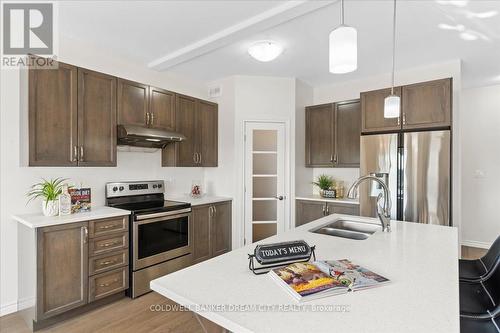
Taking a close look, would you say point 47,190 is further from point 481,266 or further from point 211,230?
point 481,266

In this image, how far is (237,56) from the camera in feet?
11.1

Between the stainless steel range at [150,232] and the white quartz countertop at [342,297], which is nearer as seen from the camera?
the white quartz countertop at [342,297]

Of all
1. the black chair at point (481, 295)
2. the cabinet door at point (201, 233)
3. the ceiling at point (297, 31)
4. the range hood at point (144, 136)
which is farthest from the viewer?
the cabinet door at point (201, 233)

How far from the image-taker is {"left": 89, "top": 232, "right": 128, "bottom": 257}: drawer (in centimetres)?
253

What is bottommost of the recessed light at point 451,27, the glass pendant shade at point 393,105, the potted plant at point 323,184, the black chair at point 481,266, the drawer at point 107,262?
the drawer at point 107,262

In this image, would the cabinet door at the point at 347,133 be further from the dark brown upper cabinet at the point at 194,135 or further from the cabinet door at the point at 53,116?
the cabinet door at the point at 53,116

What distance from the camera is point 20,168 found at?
2561mm

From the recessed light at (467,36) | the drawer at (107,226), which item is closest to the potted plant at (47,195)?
the drawer at (107,226)

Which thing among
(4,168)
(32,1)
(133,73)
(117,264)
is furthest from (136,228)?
(32,1)

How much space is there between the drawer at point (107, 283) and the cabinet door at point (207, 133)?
1755 millimetres

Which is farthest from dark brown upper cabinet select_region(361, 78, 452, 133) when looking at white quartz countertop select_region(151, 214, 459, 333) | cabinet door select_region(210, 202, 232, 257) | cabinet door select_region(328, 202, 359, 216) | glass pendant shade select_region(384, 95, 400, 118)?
cabinet door select_region(210, 202, 232, 257)

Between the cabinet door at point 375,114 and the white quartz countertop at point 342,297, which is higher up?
the cabinet door at point 375,114

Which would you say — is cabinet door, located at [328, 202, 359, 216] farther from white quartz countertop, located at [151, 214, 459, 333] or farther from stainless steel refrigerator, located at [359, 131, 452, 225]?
white quartz countertop, located at [151, 214, 459, 333]

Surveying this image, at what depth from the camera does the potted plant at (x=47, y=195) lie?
2469 mm
